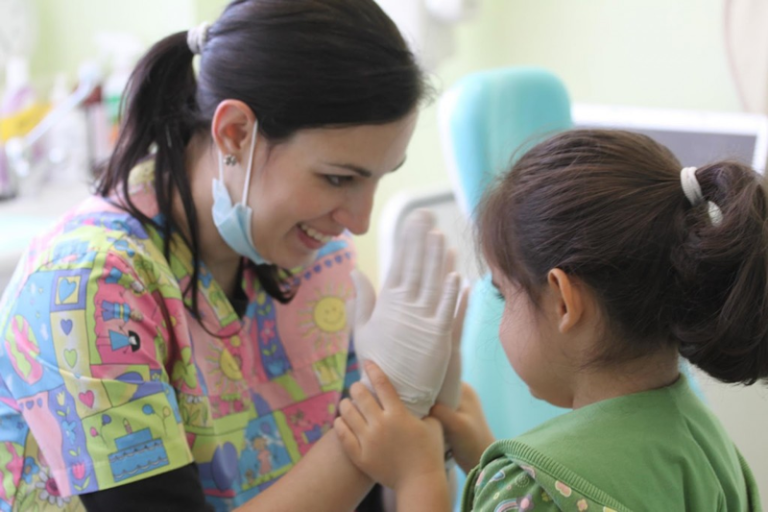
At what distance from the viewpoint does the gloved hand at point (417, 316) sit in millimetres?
1022

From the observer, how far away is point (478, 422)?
44.1 inches

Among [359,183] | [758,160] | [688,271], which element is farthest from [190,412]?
[758,160]

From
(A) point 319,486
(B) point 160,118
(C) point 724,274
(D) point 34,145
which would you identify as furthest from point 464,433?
(D) point 34,145

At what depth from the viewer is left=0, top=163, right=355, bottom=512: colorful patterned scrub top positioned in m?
0.95

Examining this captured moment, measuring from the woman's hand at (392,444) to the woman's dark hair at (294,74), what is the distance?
26 centimetres

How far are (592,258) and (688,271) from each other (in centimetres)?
8

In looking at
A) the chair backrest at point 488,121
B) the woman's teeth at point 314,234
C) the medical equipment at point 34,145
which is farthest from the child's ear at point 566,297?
the medical equipment at point 34,145

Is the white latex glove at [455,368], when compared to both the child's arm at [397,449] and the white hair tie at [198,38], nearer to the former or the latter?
the child's arm at [397,449]

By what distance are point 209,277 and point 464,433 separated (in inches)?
15.2

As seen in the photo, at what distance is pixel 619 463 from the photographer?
767 millimetres

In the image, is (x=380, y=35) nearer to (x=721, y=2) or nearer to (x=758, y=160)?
(x=758, y=160)

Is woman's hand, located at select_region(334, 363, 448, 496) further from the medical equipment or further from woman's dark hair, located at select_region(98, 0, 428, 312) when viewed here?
the medical equipment

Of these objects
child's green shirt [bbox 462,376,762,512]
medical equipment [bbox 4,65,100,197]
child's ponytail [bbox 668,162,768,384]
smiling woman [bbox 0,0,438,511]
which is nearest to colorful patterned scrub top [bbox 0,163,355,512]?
smiling woman [bbox 0,0,438,511]

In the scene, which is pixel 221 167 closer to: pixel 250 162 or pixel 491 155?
pixel 250 162
